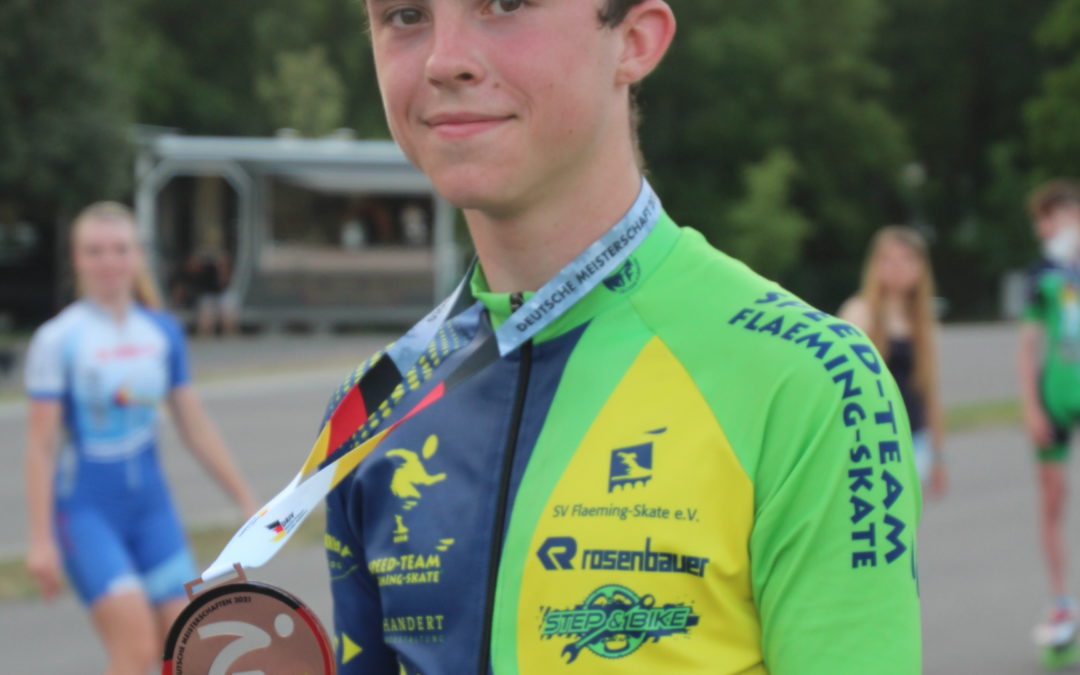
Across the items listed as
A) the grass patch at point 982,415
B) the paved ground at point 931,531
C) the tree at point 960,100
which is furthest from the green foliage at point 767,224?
the grass patch at point 982,415

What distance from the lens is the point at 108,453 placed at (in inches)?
236

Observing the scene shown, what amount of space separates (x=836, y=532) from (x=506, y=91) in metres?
0.64

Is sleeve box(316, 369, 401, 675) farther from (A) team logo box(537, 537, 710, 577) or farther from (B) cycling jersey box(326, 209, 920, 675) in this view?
(A) team logo box(537, 537, 710, 577)

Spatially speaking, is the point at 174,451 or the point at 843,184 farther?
the point at 843,184

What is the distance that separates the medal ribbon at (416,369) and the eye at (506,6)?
32cm

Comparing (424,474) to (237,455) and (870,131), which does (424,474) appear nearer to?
(237,455)

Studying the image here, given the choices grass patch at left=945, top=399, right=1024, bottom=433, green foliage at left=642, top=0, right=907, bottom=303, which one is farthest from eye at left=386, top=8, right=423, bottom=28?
green foliage at left=642, top=0, right=907, bottom=303

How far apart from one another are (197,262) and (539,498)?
93.6 ft

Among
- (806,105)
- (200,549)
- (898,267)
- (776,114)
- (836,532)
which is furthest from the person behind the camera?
(806,105)

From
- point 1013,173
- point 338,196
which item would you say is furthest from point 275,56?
point 1013,173

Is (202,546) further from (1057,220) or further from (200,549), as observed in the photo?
(1057,220)

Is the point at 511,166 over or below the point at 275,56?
below

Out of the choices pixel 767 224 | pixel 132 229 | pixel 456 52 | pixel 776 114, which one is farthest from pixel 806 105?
pixel 456 52

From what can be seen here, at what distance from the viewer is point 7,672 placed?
7.01 meters
